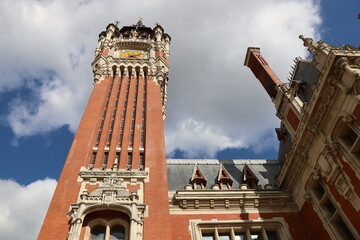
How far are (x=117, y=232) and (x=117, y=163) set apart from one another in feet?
21.6

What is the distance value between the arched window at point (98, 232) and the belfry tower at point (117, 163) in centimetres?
6

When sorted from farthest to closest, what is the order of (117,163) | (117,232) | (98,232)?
(117,163) → (117,232) → (98,232)

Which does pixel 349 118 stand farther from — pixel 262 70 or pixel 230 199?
pixel 262 70

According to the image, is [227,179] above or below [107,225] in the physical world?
above

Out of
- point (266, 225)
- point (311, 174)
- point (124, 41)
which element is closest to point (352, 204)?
point (311, 174)

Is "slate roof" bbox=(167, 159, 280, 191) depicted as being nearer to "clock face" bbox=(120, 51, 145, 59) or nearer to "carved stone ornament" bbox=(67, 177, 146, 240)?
"carved stone ornament" bbox=(67, 177, 146, 240)

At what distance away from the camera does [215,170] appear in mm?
29953

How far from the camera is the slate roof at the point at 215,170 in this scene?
27.7 meters

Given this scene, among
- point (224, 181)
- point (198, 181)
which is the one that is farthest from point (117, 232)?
point (224, 181)

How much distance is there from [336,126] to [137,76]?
25.9 metres

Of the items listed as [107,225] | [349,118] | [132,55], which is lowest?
[107,225]

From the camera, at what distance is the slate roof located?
2768 cm

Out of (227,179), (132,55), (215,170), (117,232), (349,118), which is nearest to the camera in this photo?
(349,118)

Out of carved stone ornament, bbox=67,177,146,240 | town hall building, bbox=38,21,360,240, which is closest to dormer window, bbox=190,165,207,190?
town hall building, bbox=38,21,360,240
